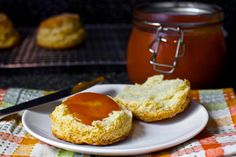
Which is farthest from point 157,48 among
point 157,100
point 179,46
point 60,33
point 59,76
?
point 60,33

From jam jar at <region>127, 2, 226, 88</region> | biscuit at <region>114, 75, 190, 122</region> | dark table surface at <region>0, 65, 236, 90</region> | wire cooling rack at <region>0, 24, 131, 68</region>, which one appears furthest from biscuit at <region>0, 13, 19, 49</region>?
biscuit at <region>114, 75, 190, 122</region>

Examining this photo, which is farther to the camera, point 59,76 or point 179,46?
point 59,76

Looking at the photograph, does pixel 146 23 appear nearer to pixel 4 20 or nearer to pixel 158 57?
pixel 158 57

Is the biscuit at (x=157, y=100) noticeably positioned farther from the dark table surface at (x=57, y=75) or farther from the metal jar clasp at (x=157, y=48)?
the dark table surface at (x=57, y=75)

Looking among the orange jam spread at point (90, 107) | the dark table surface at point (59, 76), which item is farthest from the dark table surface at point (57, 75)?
the orange jam spread at point (90, 107)

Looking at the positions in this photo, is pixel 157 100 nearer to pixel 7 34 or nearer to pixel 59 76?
pixel 59 76

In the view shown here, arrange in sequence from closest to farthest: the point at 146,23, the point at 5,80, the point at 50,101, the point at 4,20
→ the point at 50,101, the point at 146,23, the point at 5,80, the point at 4,20

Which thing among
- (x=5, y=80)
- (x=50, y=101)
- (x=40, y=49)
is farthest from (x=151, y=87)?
(x=40, y=49)
